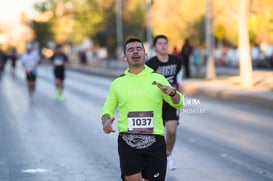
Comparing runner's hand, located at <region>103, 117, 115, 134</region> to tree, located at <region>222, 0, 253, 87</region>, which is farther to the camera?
tree, located at <region>222, 0, 253, 87</region>

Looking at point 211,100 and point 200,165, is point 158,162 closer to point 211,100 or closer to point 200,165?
point 200,165

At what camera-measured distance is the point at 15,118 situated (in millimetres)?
16859

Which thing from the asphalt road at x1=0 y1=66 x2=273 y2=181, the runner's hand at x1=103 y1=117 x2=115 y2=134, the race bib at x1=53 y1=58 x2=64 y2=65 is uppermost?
the runner's hand at x1=103 y1=117 x2=115 y2=134

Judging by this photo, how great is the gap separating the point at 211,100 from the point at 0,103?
22.9ft

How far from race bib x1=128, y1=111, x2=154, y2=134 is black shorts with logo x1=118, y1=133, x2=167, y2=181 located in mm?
53

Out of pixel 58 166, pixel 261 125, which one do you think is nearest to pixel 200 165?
pixel 58 166

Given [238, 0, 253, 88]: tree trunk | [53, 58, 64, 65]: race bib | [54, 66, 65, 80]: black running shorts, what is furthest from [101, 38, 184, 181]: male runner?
[238, 0, 253, 88]: tree trunk

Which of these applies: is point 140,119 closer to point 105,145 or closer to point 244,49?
point 105,145

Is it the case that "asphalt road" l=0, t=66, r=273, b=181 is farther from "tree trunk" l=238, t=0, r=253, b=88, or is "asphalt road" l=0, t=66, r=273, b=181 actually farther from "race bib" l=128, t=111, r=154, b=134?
"tree trunk" l=238, t=0, r=253, b=88

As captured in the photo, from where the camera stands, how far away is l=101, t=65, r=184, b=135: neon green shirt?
559 cm

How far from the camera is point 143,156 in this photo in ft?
18.5

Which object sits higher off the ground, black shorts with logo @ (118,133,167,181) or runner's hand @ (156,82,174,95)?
runner's hand @ (156,82,174,95)

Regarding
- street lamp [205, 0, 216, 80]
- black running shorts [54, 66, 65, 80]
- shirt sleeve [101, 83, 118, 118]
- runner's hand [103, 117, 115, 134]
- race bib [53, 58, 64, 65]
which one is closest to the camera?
runner's hand [103, 117, 115, 134]

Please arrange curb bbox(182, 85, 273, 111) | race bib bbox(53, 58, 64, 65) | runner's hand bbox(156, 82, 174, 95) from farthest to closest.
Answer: race bib bbox(53, 58, 64, 65), curb bbox(182, 85, 273, 111), runner's hand bbox(156, 82, 174, 95)
